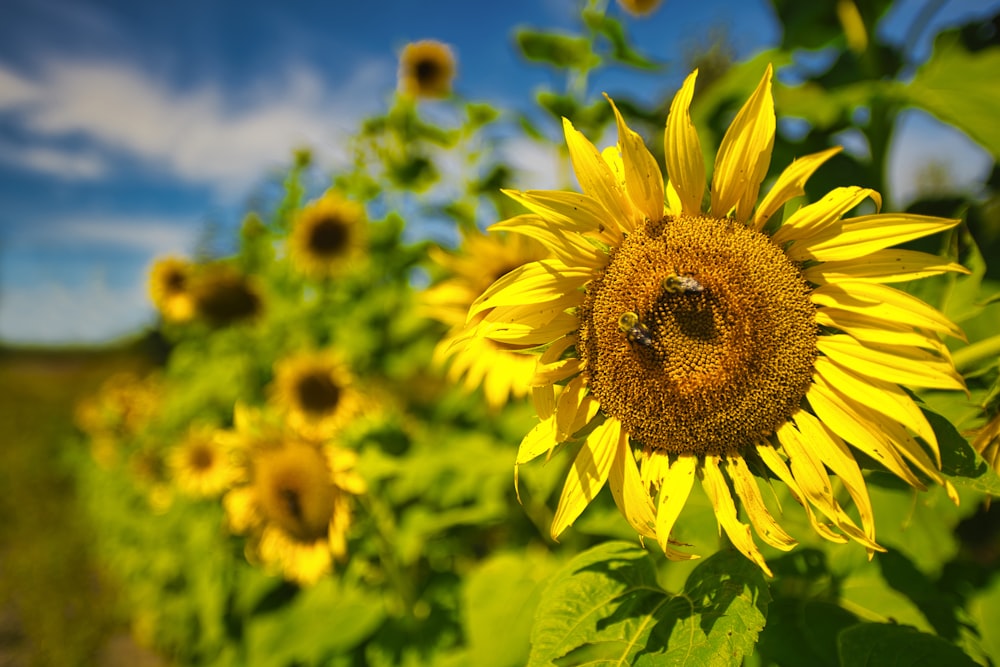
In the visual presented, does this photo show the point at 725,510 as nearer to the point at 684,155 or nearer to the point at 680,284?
the point at 680,284

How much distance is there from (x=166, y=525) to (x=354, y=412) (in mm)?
3025

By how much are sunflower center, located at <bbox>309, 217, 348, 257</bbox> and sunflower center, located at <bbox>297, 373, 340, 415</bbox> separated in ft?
3.38

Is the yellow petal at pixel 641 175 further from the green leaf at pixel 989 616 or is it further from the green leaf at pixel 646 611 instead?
the green leaf at pixel 989 616

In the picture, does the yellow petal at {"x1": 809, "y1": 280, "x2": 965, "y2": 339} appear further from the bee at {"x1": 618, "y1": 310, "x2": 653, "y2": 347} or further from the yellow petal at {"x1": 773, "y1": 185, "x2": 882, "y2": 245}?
the bee at {"x1": 618, "y1": 310, "x2": 653, "y2": 347}

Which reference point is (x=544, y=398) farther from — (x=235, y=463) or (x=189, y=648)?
(x=189, y=648)

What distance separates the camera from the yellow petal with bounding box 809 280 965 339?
942 millimetres

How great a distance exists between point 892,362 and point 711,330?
289 mm

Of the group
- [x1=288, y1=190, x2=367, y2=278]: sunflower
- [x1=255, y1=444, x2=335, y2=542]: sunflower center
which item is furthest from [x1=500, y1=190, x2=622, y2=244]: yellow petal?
[x1=288, y1=190, x2=367, y2=278]: sunflower

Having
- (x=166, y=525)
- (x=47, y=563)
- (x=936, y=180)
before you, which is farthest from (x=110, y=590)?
(x=936, y=180)

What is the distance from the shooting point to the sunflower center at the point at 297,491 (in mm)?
2521

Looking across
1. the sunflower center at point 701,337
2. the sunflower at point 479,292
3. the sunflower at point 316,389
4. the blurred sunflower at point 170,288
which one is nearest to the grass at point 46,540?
the blurred sunflower at point 170,288

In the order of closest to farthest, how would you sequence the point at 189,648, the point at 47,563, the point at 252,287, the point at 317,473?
the point at 317,473 < the point at 252,287 < the point at 189,648 < the point at 47,563

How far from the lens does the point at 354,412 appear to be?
3.60m

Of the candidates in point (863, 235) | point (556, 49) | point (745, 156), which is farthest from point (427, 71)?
point (863, 235)
